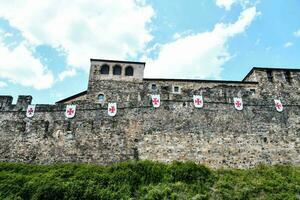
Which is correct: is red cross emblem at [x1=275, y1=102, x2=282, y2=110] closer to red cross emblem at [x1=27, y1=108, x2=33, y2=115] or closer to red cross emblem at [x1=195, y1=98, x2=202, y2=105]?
red cross emblem at [x1=195, y1=98, x2=202, y2=105]

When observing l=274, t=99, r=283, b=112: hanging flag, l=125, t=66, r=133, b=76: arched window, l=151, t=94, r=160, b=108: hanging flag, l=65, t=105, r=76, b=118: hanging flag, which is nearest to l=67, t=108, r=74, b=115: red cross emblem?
l=65, t=105, r=76, b=118: hanging flag

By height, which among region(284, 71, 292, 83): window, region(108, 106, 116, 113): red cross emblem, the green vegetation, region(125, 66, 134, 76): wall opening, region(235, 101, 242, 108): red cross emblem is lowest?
the green vegetation

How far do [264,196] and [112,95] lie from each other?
54.8ft

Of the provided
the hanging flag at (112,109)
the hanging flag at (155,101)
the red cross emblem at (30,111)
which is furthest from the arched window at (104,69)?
the hanging flag at (155,101)

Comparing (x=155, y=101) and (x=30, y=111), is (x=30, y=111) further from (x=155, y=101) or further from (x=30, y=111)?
(x=155, y=101)

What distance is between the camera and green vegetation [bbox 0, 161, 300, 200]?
11359mm

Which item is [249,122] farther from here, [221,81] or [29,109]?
[29,109]

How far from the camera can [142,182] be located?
487 inches

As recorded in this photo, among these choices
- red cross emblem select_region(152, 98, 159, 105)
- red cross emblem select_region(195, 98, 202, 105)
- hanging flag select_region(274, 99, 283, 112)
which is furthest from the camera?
hanging flag select_region(274, 99, 283, 112)

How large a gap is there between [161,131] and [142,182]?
3.92 meters

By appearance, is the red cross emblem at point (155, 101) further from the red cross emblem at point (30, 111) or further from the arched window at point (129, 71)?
the arched window at point (129, 71)

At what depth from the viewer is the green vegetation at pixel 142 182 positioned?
11359 millimetres

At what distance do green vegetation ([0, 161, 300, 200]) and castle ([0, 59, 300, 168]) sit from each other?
1.30 m

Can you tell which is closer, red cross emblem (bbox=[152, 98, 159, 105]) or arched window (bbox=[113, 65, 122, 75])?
red cross emblem (bbox=[152, 98, 159, 105])
